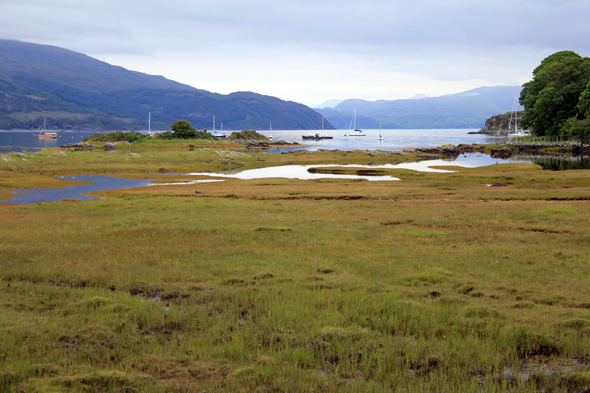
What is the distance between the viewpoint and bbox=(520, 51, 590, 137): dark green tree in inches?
4902

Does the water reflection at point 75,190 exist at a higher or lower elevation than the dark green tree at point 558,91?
lower

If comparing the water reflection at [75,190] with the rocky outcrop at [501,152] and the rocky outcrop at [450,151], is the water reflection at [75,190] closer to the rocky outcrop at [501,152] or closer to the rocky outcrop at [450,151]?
the rocky outcrop at [450,151]

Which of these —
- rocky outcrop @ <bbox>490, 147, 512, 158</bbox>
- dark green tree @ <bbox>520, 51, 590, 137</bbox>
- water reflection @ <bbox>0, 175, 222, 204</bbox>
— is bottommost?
water reflection @ <bbox>0, 175, 222, 204</bbox>

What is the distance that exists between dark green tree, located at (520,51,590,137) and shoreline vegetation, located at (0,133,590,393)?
112 metres

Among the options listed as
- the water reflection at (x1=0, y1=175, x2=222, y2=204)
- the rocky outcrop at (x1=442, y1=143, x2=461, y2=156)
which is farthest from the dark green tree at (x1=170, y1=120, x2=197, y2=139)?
the rocky outcrop at (x1=442, y1=143, x2=461, y2=156)

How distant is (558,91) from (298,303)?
5475 inches

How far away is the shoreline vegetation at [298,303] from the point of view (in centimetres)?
916

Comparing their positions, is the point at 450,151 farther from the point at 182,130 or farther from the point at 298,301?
the point at 298,301

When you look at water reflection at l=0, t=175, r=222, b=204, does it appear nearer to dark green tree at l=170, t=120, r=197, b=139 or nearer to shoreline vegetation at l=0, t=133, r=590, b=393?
shoreline vegetation at l=0, t=133, r=590, b=393

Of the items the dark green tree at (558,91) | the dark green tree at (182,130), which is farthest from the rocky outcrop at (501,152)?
the dark green tree at (182,130)

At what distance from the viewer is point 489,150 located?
154000 millimetres

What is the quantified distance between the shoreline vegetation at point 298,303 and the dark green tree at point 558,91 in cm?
11173

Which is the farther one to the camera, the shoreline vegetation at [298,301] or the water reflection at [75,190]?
the water reflection at [75,190]

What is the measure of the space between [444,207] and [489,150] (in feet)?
423
